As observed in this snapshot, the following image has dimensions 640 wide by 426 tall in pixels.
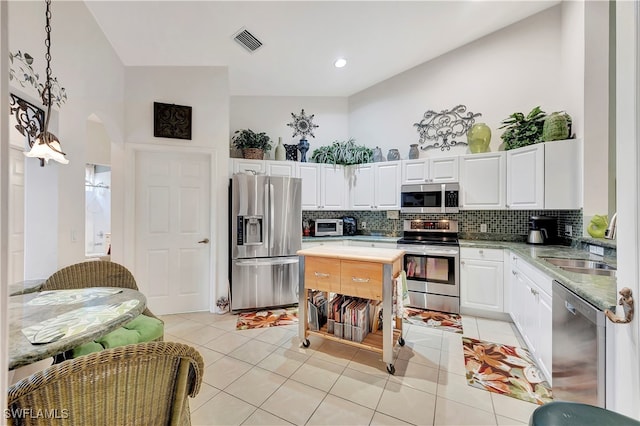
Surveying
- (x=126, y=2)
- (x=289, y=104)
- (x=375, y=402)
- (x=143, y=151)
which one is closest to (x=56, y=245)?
(x=143, y=151)

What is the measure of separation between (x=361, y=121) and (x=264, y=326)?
3738 millimetres

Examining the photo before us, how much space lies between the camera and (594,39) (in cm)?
264

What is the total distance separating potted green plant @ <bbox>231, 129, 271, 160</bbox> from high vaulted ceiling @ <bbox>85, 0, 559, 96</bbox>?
0.82 m

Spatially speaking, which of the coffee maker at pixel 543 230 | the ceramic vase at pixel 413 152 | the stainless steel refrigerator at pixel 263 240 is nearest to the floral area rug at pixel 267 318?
the stainless steel refrigerator at pixel 263 240

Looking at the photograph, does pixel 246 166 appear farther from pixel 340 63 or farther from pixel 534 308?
pixel 534 308

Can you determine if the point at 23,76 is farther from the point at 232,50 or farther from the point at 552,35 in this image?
the point at 552,35

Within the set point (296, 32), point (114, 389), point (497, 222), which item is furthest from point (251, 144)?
point (497, 222)

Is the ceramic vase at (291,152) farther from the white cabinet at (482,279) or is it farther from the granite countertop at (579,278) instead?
the granite countertop at (579,278)

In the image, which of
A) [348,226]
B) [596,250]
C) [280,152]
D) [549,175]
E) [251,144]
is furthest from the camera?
[348,226]

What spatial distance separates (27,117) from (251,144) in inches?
96.0

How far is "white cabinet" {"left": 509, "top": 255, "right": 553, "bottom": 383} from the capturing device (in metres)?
1.93

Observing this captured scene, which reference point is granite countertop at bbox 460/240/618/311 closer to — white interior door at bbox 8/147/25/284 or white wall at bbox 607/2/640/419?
white wall at bbox 607/2/640/419

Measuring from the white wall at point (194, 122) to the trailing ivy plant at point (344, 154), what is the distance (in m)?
1.62

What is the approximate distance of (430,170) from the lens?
12.4 ft
